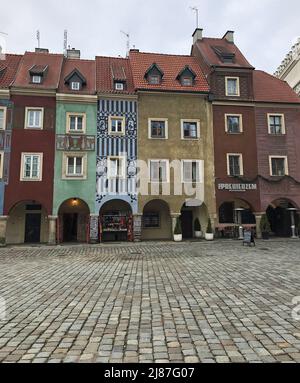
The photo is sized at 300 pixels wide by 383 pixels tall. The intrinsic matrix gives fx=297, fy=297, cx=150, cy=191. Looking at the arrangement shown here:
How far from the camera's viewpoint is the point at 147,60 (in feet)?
87.7

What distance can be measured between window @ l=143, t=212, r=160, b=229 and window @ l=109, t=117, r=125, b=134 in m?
7.16

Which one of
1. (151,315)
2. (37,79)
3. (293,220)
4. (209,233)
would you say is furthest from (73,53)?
(151,315)

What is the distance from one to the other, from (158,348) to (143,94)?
21.7m

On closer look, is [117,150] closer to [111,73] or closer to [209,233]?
[111,73]

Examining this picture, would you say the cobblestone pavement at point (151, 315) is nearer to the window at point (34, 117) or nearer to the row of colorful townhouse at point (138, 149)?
the row of colorful townhouse at point (138, 149)

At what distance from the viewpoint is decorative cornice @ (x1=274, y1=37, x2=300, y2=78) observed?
107 feet

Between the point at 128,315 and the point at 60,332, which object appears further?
the point at 128,315

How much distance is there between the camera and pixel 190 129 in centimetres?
2397

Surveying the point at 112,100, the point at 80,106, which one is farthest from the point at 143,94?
the point at 80,106

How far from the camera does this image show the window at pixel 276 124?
2516 cm

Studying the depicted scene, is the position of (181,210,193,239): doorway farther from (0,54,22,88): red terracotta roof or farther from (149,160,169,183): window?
(0,54,22,88): red terracotta roof

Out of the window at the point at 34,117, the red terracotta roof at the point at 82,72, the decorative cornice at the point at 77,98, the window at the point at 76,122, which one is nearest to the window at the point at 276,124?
the decorative cornice at the point at 77,98

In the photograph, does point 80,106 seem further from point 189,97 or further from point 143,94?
point 189,97

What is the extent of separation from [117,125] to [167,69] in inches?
298
